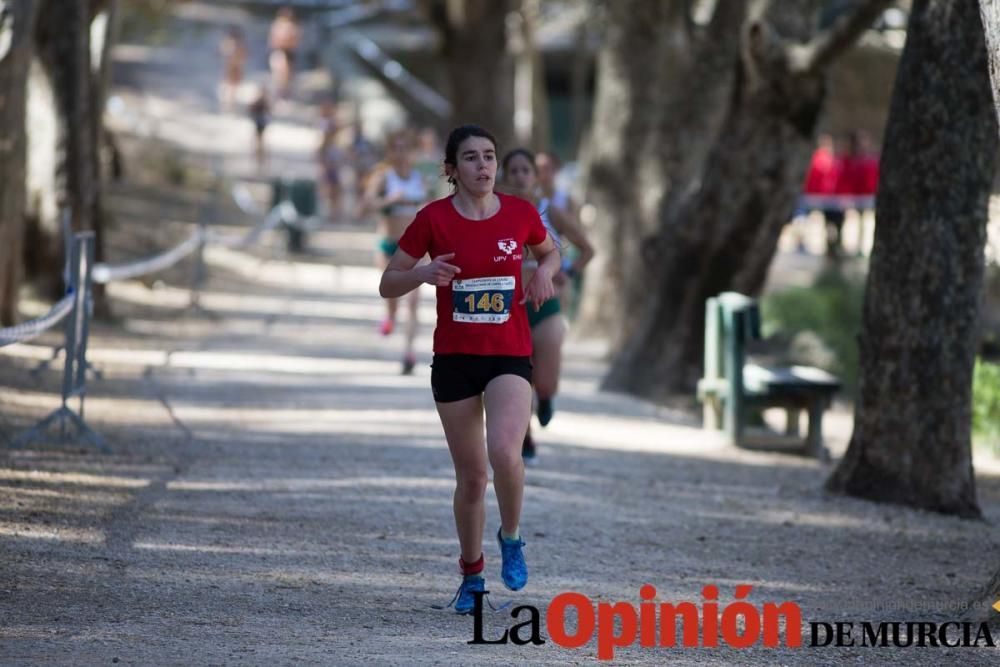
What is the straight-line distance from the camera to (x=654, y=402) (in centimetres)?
1461

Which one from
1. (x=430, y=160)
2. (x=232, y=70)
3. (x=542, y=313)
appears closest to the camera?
(x=542, y=313)

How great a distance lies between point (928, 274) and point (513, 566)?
14.1 feet

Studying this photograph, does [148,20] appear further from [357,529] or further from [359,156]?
[357,529]

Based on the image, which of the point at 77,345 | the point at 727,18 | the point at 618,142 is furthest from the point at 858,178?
the point at 77,345

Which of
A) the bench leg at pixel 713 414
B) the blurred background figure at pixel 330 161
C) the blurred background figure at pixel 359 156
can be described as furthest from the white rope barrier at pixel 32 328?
the blurred background figure at pixel 359 156

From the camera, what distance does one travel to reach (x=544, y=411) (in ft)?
33.4

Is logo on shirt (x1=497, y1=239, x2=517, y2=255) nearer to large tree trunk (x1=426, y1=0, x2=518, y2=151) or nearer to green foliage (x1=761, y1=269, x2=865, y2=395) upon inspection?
green foliage (x1=761, y1=269, x2=865, y2=395)

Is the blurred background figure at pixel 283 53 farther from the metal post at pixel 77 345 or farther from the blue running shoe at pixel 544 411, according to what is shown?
the blue running shoe at pixel 544 411

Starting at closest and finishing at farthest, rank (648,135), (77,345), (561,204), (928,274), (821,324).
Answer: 1. (928,274)
2. (77,345)
3. (561,204)
4. (821,324)
5. (648,135)

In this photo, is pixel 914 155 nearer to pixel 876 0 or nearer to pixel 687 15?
pixel 876 0

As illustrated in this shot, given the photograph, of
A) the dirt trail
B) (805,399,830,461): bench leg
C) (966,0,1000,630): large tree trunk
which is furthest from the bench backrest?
(966,0,1000,630): large tree trunk

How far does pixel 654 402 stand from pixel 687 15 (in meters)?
5.05

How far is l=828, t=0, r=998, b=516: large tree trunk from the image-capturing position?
9.85m

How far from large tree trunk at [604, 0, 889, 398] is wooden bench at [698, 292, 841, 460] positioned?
123 cm
